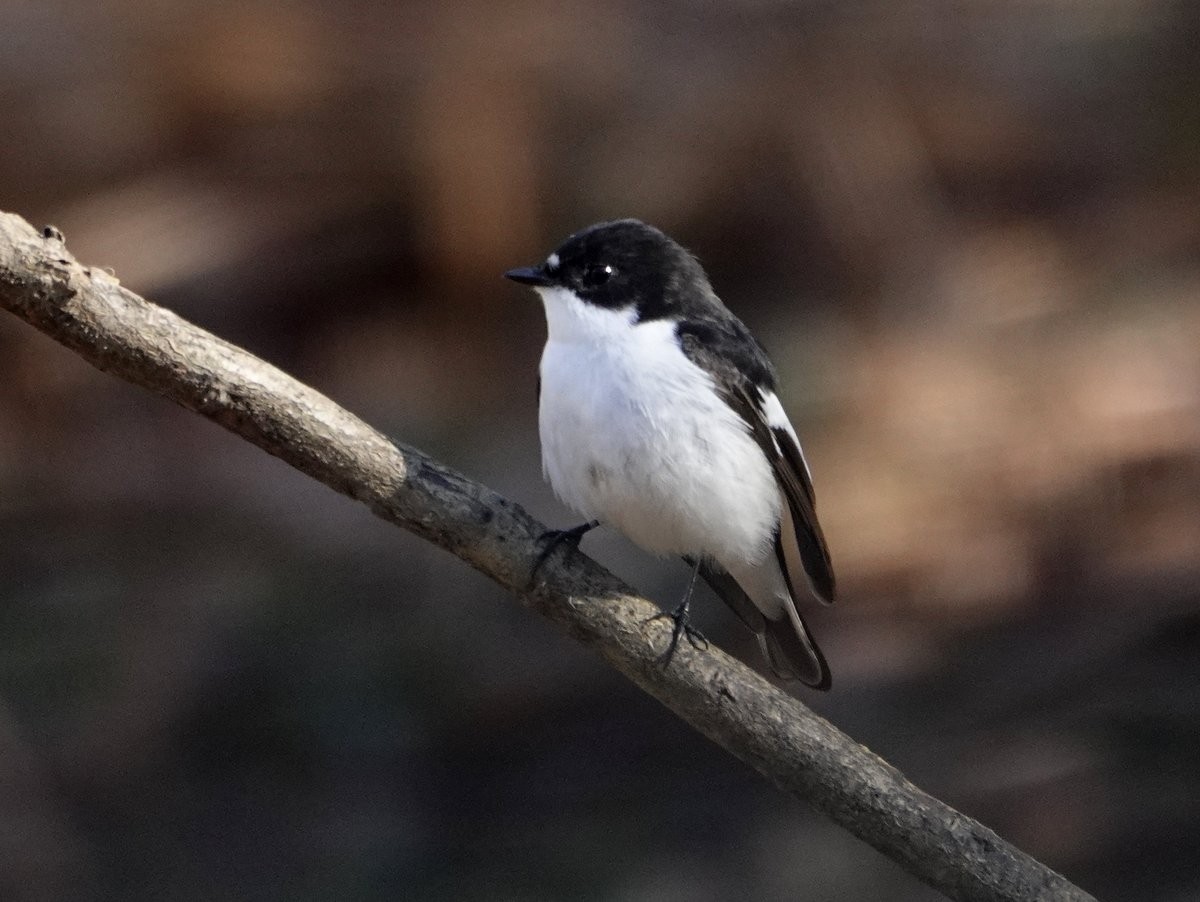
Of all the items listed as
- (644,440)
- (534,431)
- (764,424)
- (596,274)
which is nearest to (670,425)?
(644,440)

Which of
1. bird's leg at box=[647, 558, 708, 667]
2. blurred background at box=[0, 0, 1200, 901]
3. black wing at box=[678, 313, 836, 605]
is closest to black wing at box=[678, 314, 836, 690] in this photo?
black wing at box=[678, 313, 836, 605]

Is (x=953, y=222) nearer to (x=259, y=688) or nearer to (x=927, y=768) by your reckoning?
(x=927, y=768)

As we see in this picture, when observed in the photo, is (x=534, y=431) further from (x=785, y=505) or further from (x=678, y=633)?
(x=678, y=633)

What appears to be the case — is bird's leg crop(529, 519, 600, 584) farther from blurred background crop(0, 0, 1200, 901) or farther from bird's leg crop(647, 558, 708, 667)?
blurred background crop(0, 0, 1200, 901)

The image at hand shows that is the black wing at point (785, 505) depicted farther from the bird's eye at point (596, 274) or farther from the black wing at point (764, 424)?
the bird's eye at point (596, 274)

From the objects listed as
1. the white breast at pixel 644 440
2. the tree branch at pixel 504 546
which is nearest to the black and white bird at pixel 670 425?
the white breast at pixel 644 440
